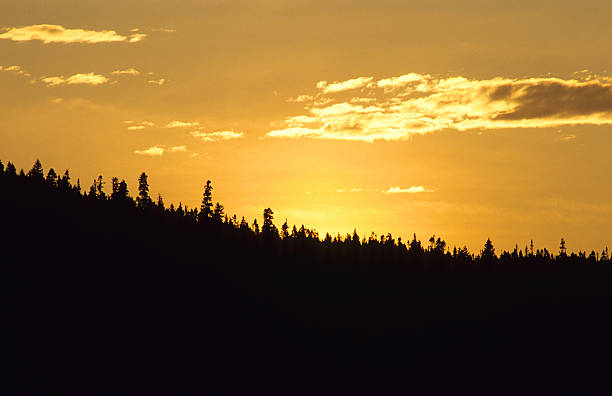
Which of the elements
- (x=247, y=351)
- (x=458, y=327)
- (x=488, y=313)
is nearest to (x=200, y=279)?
(x=247, y=351)

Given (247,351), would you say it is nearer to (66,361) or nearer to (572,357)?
(66,361)

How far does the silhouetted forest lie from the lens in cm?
13200

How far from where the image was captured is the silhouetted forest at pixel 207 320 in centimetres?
13200

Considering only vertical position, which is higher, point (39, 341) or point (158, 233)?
point (158, 233)

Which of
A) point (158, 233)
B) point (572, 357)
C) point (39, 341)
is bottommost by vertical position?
point (572, 357)

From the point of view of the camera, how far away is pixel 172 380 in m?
129

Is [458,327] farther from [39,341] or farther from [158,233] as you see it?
[39,341]

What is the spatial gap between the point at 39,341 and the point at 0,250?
36.0 m

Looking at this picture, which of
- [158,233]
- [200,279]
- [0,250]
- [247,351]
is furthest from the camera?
[158,233]

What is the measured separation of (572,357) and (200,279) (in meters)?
91.5

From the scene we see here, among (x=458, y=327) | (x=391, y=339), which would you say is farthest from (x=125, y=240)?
(x=458, y=327)

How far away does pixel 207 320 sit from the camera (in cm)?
15200

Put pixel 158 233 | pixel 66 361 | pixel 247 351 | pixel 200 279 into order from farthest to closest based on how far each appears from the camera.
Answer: pixel 158 233
pixel 200 279
pixel 247 351
pixel 66 361

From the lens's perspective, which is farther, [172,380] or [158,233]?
[158,233]
